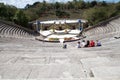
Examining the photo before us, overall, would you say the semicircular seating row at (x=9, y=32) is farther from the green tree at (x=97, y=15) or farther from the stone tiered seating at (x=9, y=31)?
the green tree at (x=97, y=15)

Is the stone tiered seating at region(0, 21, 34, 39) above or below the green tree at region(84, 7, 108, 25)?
below

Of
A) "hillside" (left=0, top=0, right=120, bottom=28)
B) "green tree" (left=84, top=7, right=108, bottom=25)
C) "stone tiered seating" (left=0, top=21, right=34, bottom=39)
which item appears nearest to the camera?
"stone tiered seating" (left=0, top=21, right=34, bottom=39)

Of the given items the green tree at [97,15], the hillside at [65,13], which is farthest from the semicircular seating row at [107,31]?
the hillside at [65,13]

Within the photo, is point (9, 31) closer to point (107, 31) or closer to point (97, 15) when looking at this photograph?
point (107, 31)

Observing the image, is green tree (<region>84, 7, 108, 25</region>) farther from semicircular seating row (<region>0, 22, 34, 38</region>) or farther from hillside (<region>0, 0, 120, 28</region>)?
semicircular seating row (<region>0, 22, 34, 38</region>)

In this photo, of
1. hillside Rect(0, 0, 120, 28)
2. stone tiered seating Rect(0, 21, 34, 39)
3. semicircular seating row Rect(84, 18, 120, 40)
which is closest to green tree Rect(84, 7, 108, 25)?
hillside Rect(0, 0, 120, 28)

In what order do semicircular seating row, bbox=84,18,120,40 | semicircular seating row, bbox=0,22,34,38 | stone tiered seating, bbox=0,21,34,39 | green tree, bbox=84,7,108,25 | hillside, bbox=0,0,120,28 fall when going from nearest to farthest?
semicircular seating row, bbox=84,18,120,40 → semicircular seating row, bbox=0,22,34,38 → stone tiered seating, bbox=0,21,34,39 → hillside, bbox=0,0,120,28 → green tree, bbox=84,7,108,25

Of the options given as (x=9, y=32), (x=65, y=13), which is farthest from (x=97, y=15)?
(x=65, y=13)

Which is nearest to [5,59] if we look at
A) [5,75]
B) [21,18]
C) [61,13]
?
[5,75]

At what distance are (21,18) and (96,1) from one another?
54.4 m

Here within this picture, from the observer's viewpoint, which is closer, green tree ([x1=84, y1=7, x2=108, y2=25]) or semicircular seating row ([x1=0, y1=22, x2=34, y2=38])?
semicircular seating row ([x1=0, y1=22, x2=34, y2=38])

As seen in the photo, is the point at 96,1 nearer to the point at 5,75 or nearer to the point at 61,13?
the point at 61,13

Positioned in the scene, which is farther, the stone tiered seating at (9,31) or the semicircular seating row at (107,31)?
the stone tiered seating at (9,31)

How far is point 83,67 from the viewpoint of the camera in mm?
10188
